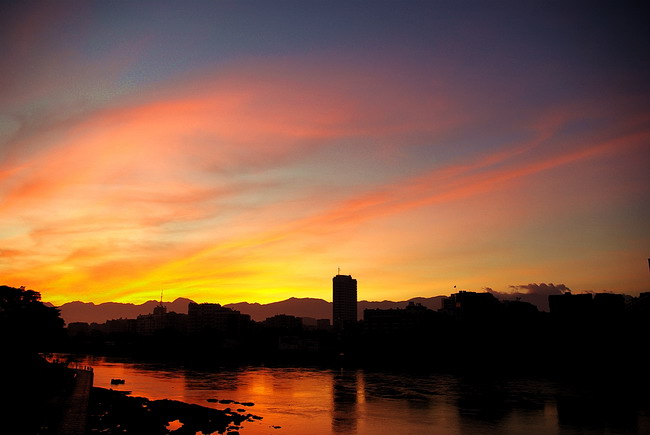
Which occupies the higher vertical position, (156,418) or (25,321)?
(25,321)

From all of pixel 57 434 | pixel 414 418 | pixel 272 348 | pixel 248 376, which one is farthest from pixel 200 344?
pixel 57 434

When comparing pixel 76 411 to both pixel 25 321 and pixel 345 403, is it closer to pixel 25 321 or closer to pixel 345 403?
pixel 345 403

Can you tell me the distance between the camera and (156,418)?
47.5 m

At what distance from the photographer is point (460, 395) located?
Result: 2778 inches

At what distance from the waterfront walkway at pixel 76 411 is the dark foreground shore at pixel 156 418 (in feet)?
5.93

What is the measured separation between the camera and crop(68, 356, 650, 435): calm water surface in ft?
159

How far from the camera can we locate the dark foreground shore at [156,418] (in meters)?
42.9

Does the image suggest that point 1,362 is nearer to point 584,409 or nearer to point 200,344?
point 584,409

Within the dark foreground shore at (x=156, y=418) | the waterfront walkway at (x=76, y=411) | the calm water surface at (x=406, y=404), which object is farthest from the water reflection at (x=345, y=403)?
the waterfront walkway at (x=76, y=411)

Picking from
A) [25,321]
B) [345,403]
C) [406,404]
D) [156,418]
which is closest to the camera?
[156,418]

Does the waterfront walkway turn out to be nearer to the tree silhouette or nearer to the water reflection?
the tree silhouette

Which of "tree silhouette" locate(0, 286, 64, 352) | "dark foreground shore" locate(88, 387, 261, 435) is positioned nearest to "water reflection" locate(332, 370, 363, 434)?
"dark foreground shore" locate(88, 387, 261, 435)

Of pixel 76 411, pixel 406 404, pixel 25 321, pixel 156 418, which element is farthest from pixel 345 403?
pixel 25 321

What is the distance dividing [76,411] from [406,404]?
38078 mm
